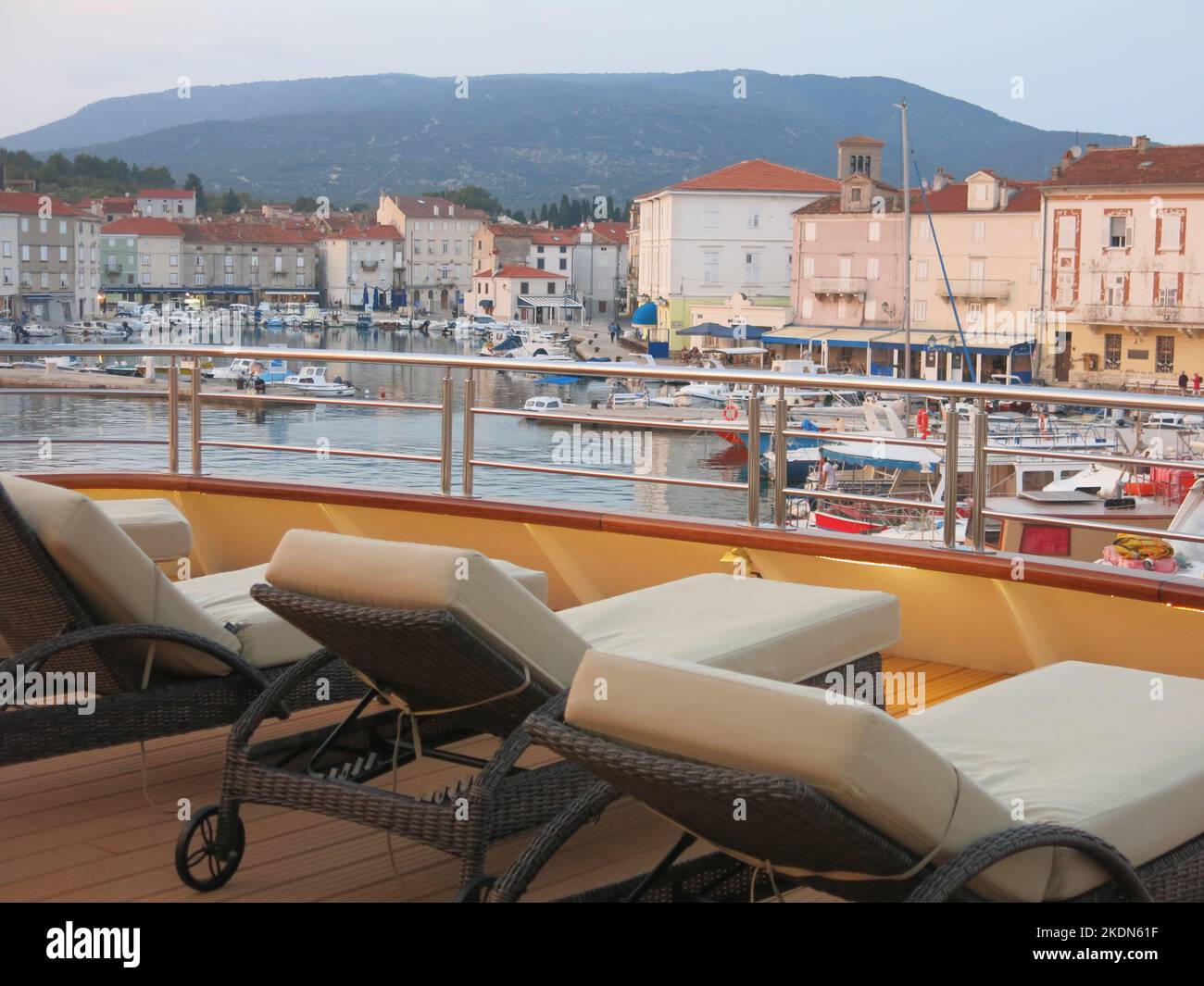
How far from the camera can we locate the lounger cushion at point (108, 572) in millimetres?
2875

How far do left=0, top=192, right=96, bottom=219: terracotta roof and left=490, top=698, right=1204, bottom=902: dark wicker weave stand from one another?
88.7 metres

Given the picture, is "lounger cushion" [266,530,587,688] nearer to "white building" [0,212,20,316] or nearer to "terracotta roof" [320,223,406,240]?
"white building" [0,212,20,316]

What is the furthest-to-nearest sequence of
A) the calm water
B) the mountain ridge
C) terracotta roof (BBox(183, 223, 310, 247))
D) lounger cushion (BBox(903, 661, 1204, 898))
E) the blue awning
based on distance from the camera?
1. the mountain ridge
2. terracotta roof (BBox(183, 223, 310, 247))
3. the blue awning
4. the calm water
5. lounger cushion (BBox(903, 661, 1204, 898))

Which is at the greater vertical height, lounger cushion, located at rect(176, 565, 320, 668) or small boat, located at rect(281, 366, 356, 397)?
lounger cushion, located at rect(176, 565, 320, 668)

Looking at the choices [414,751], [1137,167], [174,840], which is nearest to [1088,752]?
[414,751]

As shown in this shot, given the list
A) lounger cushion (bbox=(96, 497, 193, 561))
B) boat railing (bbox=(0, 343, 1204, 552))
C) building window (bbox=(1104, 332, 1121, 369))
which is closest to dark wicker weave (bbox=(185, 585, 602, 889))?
A: boat railing (bbox=(0, 343, 1204, 552))

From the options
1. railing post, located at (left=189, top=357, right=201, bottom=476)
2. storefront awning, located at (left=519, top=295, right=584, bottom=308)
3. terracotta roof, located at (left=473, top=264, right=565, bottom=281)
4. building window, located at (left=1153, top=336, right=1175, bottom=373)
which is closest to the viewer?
railing post, located at (left=189, top=357, right=201, bottom=476)

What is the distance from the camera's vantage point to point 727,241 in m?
73.4

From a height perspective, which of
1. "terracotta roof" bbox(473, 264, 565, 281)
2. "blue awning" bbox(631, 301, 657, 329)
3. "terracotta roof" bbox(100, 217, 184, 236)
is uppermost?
"terracotta roof" bbox(100, 217, 184, 236)

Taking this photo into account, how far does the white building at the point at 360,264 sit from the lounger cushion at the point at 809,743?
128605 millimetres

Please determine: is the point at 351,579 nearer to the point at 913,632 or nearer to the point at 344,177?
the point at 913,632

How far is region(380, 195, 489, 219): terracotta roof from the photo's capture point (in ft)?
428

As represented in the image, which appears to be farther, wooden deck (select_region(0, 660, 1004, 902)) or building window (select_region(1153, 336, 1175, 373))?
building window (select_region(1153, 336, 1175, 373))

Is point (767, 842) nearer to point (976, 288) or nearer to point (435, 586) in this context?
point (435, 586)
